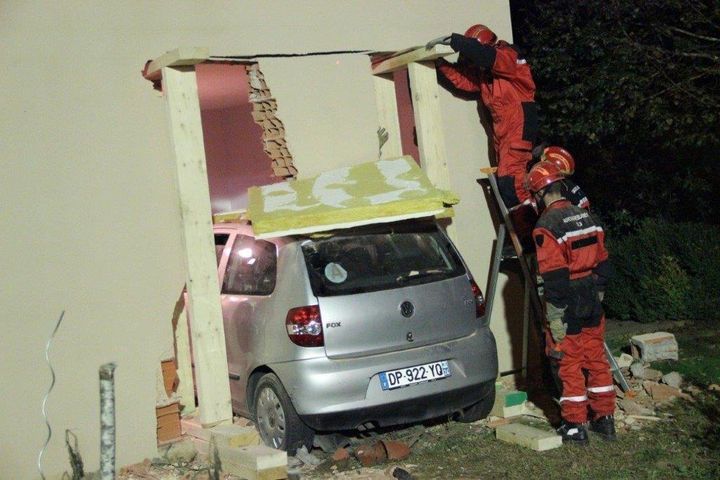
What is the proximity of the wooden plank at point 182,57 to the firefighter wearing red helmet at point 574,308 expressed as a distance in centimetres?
265

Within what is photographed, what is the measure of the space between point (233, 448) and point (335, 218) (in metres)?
1.76

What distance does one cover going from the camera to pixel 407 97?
13414 mm

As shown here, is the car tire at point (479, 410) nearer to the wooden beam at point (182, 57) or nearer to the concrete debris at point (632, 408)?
the concrete debris at point (632, 408)

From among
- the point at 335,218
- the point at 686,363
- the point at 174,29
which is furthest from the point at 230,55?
the point at 686,363

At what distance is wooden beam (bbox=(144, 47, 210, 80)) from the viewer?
23.7 feet

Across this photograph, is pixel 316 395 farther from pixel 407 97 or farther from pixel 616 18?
pixel 616 18

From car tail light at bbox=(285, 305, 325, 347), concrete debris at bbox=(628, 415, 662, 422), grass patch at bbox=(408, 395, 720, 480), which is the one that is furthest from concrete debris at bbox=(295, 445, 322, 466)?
concrete debris at bbox=(628, 415, 662, 422)

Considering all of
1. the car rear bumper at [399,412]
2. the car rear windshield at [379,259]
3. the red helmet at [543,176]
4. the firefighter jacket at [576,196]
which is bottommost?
the car rear bumper at [399,412]

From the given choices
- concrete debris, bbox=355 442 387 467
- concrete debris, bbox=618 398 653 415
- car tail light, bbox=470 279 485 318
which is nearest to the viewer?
concrete debris, bbox=355 442 387 467

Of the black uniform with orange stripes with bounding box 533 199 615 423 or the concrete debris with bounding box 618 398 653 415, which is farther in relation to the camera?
the concrete debris with bounding box 618 398 653 415

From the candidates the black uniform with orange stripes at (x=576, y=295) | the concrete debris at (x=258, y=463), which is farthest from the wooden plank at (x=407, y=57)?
the concrete debris at (x=258, y=463)

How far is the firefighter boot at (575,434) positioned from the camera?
7.18m

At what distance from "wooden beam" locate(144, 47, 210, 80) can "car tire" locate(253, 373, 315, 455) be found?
2362 millimetres

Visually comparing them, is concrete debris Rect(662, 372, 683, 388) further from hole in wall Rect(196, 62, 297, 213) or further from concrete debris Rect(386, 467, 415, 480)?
hole in wall Rect(196, 62, 297, 213)
